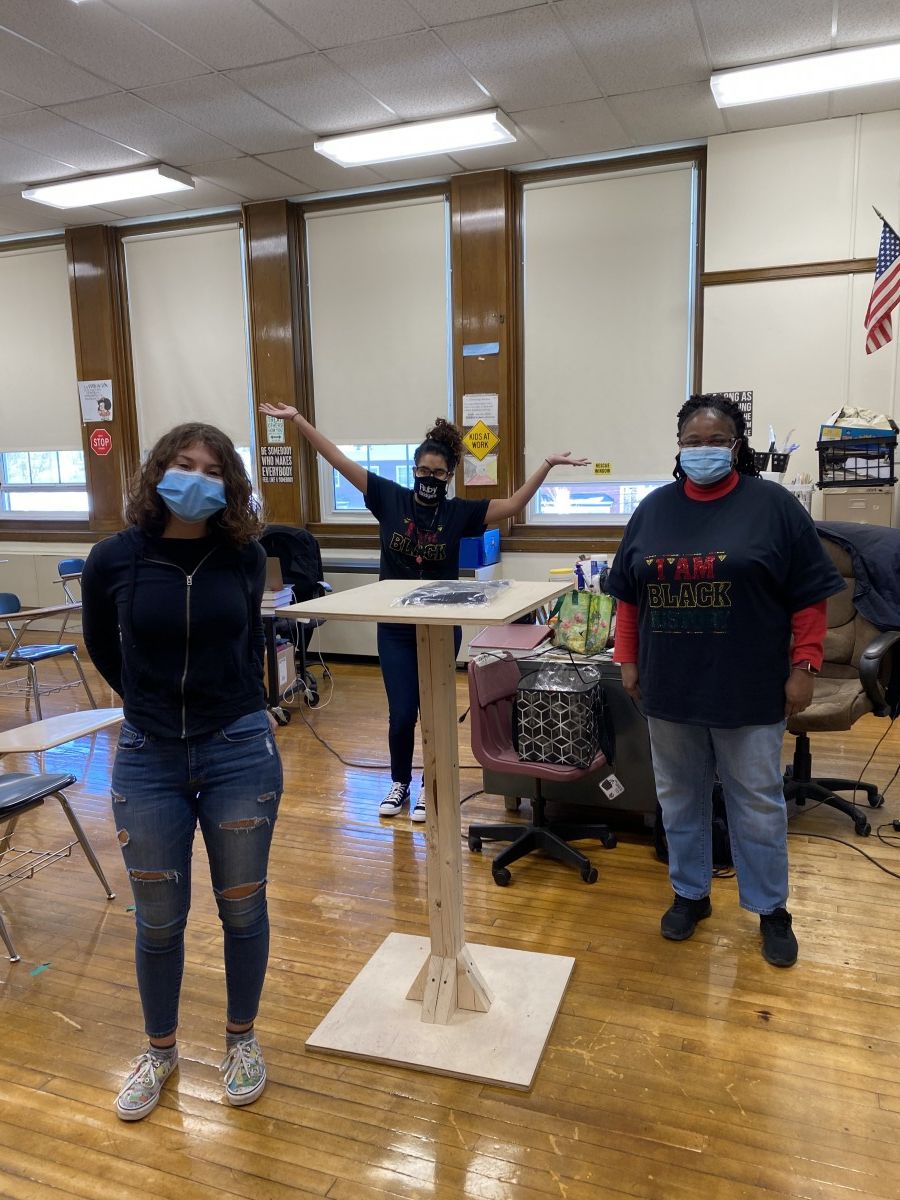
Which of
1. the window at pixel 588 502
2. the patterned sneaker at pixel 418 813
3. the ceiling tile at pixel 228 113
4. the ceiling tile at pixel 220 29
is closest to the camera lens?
the patterned sneaker at pixel 418 813

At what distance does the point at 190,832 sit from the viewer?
1.83 meters

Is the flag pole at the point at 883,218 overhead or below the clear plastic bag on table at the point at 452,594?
overhead

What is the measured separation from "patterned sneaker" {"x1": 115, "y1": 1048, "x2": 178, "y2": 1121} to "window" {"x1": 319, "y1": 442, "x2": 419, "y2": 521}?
4795mm

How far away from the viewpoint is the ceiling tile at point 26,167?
17.2 ft

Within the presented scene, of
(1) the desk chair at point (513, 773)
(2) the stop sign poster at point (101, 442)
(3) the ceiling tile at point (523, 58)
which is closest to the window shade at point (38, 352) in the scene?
(2) the stop sign poster at point (101, 442)

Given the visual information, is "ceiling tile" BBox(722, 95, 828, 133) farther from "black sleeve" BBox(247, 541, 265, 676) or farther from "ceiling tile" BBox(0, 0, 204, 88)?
"black sleeve" BBox(247, 541, 265, 676)

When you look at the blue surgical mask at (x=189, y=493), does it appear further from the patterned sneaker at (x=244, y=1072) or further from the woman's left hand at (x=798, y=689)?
the woman's left hand at (x=798, y=689)

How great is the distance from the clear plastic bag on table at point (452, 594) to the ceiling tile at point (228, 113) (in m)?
3.57

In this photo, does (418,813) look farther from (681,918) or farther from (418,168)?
(418,168)

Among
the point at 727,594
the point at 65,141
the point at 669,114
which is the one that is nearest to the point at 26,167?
the point at 65,141

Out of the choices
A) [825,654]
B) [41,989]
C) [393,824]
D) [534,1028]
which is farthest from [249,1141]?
[825,654]

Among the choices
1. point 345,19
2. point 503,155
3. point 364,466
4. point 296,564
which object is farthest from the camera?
point 364,466

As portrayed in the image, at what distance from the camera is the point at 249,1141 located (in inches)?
70.4

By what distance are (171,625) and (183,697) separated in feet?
0.50
